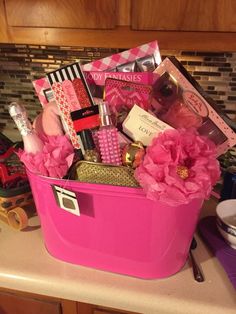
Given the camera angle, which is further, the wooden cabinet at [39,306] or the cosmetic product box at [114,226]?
the wooden cabinet at [39,306]

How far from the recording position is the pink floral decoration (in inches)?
25.2

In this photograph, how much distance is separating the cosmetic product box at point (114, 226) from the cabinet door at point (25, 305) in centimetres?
13

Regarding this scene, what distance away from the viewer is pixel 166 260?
706 millimetres

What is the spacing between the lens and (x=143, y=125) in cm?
65

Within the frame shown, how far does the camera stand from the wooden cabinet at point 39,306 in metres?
0.77

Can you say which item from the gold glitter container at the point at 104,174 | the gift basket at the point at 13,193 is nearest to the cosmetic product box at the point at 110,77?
the gold glitter container at the point at 104,174

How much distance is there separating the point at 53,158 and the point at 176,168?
0.25m

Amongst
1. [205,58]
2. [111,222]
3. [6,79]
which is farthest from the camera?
[6,79]

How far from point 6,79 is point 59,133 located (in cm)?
69

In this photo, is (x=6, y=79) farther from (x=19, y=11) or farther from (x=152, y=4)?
(x=152, y=4)

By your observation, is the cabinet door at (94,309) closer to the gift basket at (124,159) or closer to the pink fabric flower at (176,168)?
the gift basket at (124,159)

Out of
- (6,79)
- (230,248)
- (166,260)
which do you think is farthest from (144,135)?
(6,79)

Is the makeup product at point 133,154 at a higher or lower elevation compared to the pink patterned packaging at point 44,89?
lower

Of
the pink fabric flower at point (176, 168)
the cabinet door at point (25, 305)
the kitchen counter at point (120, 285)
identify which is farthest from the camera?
the cabinet door at point (25, 305)
